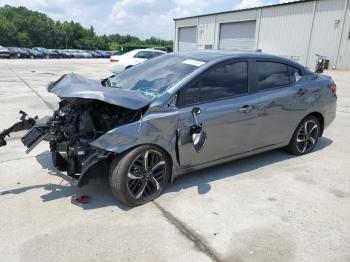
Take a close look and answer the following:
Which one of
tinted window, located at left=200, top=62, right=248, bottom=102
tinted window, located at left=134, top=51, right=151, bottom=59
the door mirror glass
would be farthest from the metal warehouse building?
the door mirror glass

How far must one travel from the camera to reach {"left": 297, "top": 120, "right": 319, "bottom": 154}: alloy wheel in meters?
5.20

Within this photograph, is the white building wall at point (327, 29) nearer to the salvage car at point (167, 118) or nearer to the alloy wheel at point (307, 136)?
the alloy wheel at point (307, 136)

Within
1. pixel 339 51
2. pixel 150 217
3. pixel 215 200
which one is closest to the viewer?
pixel 150 217

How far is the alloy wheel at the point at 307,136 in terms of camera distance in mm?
5199

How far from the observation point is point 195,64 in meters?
4.11

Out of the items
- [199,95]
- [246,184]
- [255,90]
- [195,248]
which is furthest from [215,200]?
[255,90]

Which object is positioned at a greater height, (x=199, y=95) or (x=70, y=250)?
(x=199, y=95)

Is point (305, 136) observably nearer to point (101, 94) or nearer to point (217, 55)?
point (217, 55)

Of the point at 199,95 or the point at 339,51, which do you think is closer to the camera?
the point at 199,95

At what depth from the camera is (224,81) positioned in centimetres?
415

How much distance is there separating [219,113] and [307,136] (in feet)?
6.66

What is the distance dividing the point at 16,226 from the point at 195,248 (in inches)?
66.8

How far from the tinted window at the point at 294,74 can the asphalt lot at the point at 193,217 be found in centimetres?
121

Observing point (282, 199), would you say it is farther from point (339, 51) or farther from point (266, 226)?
point (339, 51)
